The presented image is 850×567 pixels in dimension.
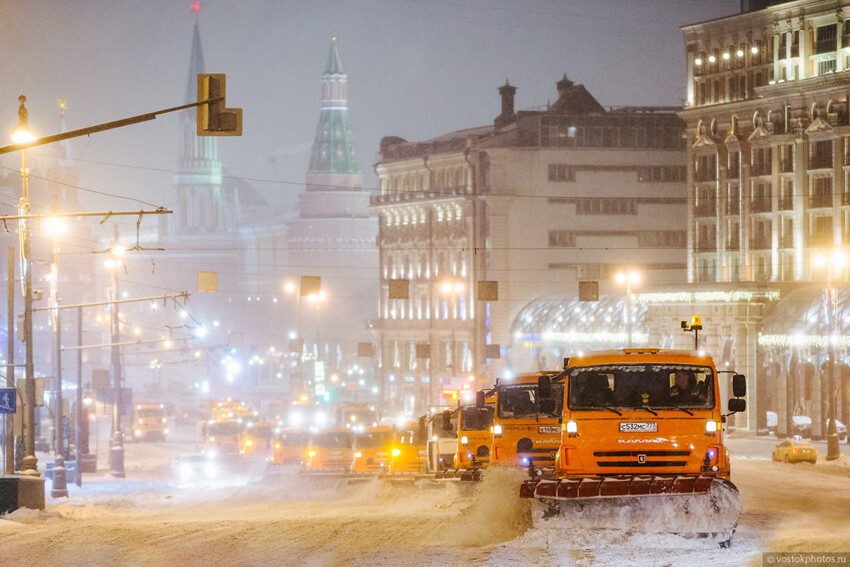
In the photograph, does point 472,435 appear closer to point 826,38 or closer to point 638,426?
point 638,426

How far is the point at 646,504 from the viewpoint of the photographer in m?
22.3

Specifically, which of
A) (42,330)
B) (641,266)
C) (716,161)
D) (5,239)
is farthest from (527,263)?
(5,239)

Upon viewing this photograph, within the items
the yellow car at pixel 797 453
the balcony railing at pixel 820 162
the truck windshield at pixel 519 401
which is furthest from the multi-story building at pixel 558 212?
the truck windshield at pixel 519 401

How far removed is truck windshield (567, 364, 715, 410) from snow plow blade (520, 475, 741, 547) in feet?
4.02

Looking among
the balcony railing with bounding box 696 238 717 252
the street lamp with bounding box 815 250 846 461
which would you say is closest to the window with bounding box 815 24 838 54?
the balcony railing with bounding box 696 238 717 252

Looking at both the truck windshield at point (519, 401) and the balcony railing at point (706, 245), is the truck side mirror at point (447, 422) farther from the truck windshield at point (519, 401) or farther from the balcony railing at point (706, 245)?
the balcony railing at point (706, 245)

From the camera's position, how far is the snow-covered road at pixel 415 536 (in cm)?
2250

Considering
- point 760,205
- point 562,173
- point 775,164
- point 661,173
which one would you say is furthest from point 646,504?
point 661,173

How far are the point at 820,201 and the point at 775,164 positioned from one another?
12.5 ft

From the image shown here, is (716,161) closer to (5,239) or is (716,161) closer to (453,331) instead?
(453,331)

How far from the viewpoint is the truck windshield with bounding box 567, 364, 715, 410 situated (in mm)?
23281

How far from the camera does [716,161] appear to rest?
100812 mm

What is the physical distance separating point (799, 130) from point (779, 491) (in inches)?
2248

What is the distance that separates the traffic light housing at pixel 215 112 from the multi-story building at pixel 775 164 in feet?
194
